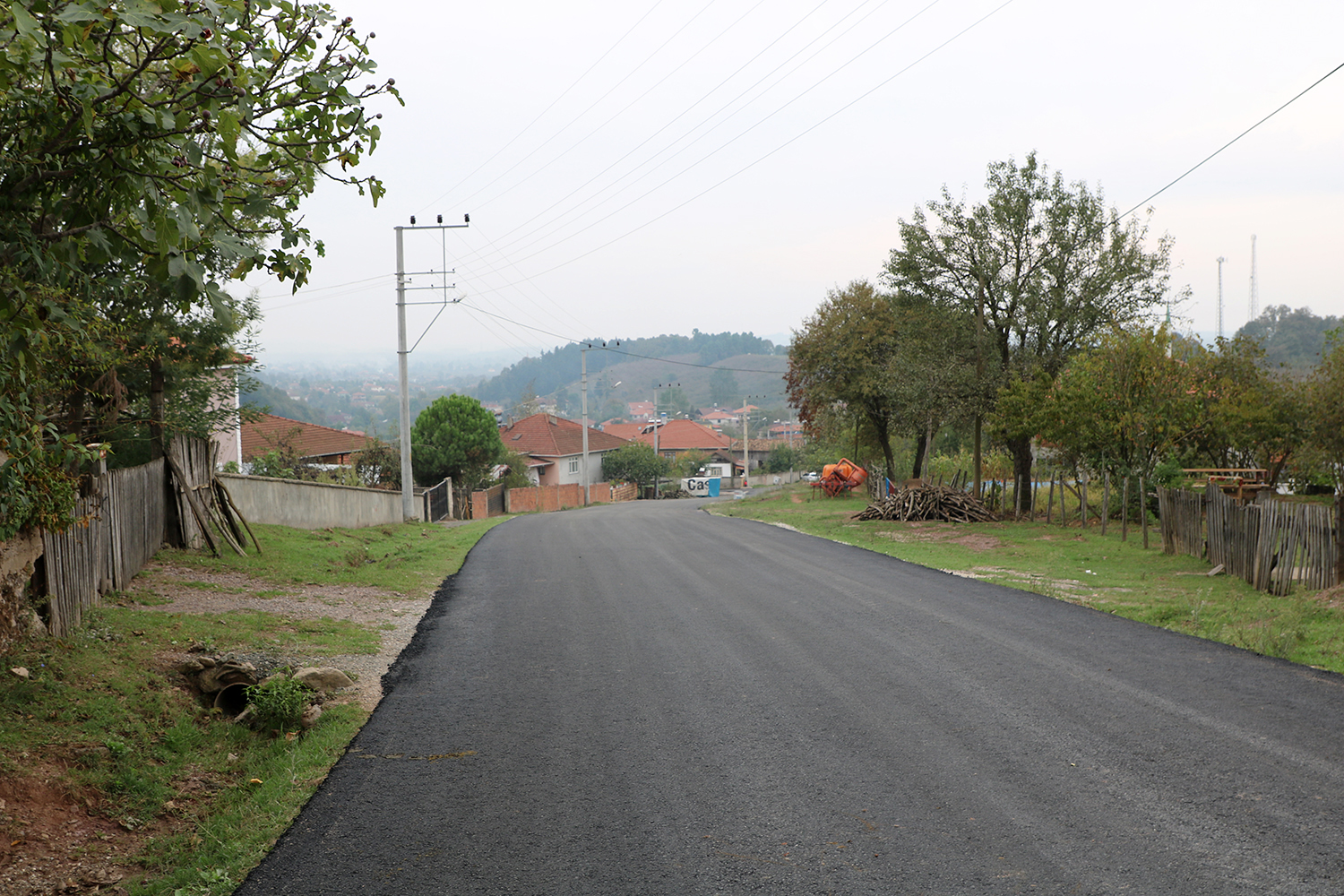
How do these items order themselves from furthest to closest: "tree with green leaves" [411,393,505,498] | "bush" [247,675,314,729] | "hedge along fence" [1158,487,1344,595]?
"tree with green leaves" [411,393,505,498]
"hedge along fence" [1158,487,1344,595]
"bush" [247,675,314,729]

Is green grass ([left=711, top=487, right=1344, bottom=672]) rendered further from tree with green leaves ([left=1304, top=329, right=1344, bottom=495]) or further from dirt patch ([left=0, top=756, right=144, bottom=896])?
dirt patch ([left=0, top=756, right=144, bottom=896])

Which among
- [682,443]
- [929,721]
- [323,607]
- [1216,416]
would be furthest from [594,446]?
[929,721]

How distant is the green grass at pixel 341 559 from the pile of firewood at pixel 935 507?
12.7 metres

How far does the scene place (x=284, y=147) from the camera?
16.9 feet

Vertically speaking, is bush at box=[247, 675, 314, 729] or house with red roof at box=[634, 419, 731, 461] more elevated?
house with red roof at box=[634, 419, 731, 461]

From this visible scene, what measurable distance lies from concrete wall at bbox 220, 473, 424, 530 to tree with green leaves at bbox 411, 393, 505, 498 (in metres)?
15.2

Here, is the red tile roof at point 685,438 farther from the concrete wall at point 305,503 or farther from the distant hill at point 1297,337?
the concrete wall at point 305,503

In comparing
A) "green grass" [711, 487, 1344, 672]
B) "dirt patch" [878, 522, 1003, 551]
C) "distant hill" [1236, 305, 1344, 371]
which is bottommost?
"dirt patch" [878, 522, 1003, 551]

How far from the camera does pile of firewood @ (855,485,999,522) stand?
26688mm

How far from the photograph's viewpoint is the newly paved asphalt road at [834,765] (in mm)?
4902

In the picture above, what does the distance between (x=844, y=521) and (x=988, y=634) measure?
695 inches

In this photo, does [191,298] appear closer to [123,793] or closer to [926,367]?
[123,793]

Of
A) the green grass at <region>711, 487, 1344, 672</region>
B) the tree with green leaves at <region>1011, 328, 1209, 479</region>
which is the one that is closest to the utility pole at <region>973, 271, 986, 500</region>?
the green grass at <region>711, 487, 1344, 672</region>

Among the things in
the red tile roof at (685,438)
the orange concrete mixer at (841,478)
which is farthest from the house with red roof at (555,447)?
the orange concrete mixer at (841,478)
